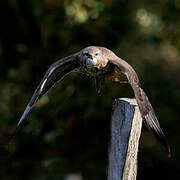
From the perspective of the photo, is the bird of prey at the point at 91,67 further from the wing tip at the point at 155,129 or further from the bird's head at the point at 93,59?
the wing tip at the point at 155,129

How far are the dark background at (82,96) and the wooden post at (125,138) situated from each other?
2.24 meters

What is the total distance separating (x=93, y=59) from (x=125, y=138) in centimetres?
80

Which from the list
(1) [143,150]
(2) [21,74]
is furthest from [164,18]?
(2) [21,74]

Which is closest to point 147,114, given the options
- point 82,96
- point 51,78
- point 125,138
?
point 125,138

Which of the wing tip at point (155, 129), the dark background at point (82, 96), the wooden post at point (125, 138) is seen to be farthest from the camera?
the dark background at point (82, 96)

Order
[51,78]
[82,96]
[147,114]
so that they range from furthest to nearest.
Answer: [82,96] < [51,78] < [147,114]

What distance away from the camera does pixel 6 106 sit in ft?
21.0

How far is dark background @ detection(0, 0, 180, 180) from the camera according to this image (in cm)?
562

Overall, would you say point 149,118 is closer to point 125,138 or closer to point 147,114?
point 147,114

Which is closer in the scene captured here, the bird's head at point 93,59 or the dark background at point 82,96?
the bird's head at point 93,59

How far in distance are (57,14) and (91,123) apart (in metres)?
1.58

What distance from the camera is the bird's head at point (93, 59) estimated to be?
3.39m

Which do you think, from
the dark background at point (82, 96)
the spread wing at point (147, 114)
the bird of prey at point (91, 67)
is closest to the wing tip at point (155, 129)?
the spread wing at point (147, 114)

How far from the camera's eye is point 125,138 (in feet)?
9.23
